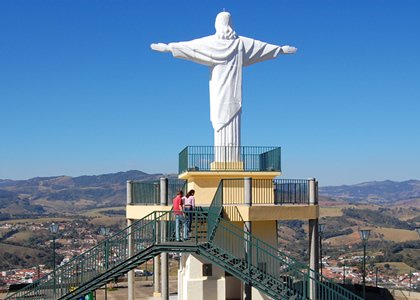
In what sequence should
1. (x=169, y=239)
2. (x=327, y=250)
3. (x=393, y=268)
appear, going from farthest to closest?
(x=327, y=250)
(x=393, y=268)
(x=169, y=239)

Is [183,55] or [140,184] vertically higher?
[183,55]

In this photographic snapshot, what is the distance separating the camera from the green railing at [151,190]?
28000 mm

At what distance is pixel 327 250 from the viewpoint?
122438 mm

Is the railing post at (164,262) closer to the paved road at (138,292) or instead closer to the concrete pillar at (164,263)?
the concrete pillar at (164,263)

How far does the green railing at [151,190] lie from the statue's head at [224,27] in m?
6.33

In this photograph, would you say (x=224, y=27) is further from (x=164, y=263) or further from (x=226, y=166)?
(x=164, y=263)

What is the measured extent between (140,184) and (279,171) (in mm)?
6012

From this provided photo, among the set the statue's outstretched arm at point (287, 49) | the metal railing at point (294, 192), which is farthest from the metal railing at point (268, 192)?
the statue's outstretched arm at point (287, 49)

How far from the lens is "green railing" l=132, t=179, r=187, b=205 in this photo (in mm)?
28000

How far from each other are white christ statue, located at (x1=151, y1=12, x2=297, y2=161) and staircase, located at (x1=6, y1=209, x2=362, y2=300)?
5.36 metres

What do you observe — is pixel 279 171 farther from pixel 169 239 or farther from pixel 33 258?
pixel 33 258

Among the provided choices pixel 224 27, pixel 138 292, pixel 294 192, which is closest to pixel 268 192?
pixel 294 192

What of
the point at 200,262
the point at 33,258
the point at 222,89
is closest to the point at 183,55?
the point at 222,89

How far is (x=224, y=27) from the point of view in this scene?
90.7 feet
